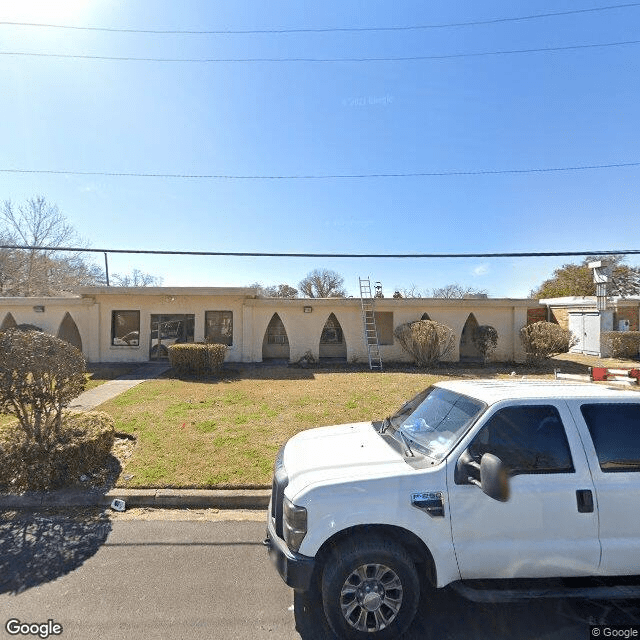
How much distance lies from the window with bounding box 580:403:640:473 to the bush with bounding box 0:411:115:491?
5460mm

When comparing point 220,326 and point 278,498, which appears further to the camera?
point 220,326

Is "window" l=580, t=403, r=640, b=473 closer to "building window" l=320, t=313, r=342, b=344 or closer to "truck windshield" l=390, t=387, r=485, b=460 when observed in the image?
"truck windshield" l=390, t=387, r=485, b=460

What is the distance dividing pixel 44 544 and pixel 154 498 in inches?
41.7

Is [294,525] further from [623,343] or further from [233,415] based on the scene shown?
[623,343]

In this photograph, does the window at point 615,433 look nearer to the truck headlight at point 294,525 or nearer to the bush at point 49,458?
the truck headlight at point 294,525

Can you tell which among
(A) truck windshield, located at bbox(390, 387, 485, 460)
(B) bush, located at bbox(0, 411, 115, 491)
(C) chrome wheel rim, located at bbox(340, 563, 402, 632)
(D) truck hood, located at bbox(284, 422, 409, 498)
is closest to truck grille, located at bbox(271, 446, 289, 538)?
(D) truck hood, located at bbox(284, 422, 409, 498)

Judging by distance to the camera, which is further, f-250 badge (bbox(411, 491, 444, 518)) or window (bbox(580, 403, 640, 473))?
window (bbox(580, 403, 640, 473))

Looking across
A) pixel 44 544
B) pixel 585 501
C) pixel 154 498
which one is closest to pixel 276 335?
pixel 154 498

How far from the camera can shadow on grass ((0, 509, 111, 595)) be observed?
115 inches

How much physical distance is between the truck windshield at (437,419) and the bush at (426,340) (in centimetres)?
1046

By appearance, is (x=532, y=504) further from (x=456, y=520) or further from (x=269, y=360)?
(x=269, y=360)

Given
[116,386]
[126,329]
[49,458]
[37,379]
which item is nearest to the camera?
[49,458]


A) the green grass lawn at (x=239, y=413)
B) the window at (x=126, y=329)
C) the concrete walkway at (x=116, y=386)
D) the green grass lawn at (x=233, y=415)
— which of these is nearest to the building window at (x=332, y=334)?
the green grass lawn at (x=239, y=413)

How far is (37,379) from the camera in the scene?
4.53 m
